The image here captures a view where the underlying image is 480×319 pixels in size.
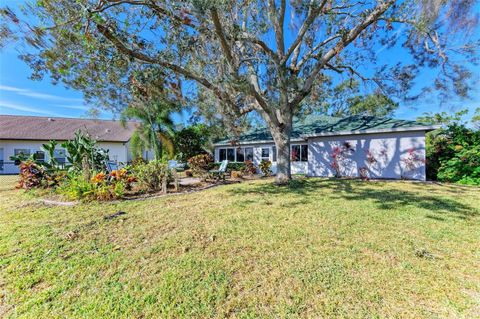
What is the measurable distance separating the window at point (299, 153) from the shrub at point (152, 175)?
382 inches

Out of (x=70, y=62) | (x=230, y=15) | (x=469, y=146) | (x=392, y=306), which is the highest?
(x=230, y=15)

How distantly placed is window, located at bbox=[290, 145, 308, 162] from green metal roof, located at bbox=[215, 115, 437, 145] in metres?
0.90

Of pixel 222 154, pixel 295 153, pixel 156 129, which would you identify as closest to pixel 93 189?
pixel 156 129

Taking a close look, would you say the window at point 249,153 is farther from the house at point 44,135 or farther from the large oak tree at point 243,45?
the house at point 44,135

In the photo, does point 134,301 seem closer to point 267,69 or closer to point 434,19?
point 267,69

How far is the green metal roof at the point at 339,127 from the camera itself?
11.6 meters

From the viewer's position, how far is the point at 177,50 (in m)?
7.11

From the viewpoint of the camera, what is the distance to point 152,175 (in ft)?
26.9

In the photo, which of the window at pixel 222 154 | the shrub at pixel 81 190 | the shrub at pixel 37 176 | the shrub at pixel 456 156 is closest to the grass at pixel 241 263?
the shrub at pixel 81 190

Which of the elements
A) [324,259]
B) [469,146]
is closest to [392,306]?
[324,259]

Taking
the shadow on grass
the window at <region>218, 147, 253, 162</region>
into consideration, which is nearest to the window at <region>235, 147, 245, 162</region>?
the window at <region>218, 147, 253, 162</region>

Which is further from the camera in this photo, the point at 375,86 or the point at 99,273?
the point at 375,86

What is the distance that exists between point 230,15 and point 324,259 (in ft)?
26.8

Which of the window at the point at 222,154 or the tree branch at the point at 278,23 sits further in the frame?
the window at the point at 222,154
